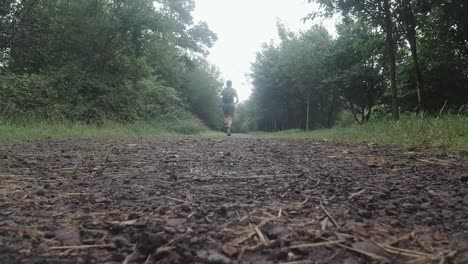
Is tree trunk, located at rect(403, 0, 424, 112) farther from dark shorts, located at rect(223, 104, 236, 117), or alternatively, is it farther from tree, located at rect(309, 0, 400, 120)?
dark shorts, located at rect(223, 104, 236, 117)

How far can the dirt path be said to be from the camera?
1.26 m

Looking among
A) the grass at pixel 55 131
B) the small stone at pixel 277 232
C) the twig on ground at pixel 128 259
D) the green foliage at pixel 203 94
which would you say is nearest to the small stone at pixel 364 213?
the small stone at pixel 277 232

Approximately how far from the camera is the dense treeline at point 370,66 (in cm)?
1195

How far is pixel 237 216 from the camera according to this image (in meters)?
1.68

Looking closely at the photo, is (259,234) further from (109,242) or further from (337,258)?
(109,242)

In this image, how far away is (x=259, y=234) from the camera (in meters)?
1.43

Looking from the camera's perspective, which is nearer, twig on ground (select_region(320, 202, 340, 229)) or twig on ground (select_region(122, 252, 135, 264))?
twig on ground (select_region(122, 252, 135, 264))

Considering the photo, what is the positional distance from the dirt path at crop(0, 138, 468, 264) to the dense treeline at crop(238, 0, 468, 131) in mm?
5981

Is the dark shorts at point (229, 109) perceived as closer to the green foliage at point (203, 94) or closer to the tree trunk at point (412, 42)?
the tree trunk at point (412, 42)

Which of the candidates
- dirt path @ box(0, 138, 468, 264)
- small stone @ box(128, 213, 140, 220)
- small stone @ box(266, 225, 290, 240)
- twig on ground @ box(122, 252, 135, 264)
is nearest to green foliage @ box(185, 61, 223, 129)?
dirt path @ box(0, 138, 468, 264)

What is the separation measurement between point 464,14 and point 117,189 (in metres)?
12.2

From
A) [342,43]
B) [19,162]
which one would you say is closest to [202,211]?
[19,162]

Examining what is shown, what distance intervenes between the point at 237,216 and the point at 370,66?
2140 cm

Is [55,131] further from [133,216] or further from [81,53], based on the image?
[133,216]
